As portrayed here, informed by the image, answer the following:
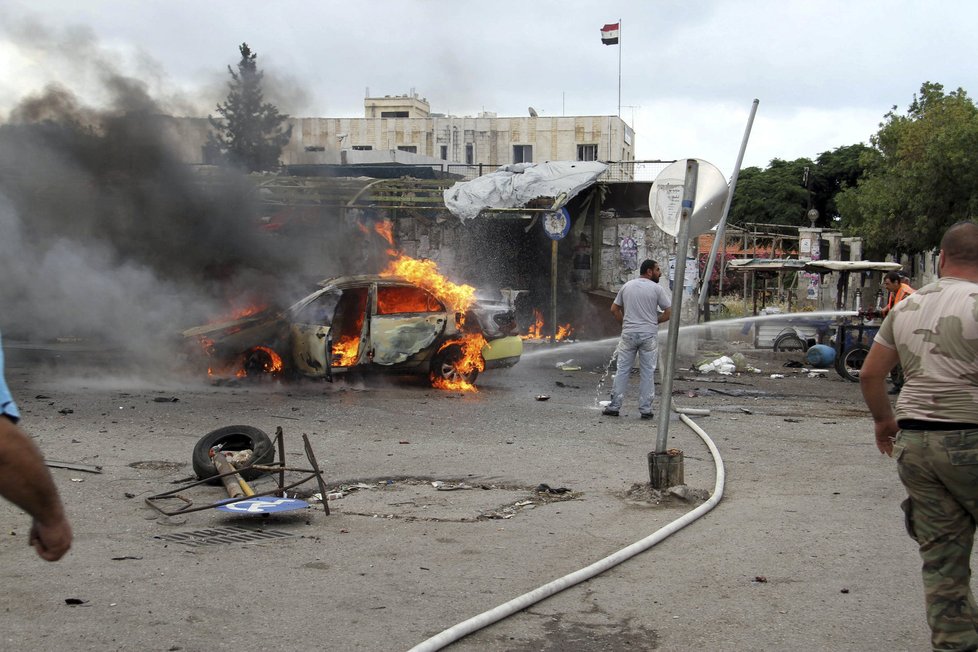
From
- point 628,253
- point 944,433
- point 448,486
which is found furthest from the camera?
point 628,253

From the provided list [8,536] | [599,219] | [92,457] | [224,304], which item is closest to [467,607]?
[8,536]

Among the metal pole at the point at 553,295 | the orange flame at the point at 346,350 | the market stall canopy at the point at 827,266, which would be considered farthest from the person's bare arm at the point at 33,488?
the market stall canopy at the point at 827,266

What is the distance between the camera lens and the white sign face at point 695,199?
22.4ft

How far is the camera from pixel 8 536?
554 cm

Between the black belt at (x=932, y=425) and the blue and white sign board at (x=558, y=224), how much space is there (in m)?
15.7

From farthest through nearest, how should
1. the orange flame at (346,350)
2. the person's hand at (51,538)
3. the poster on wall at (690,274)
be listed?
1. the poster on wall at (690,274)
2. the orange flame at (346,350)
3. the person's hand at (51,538)

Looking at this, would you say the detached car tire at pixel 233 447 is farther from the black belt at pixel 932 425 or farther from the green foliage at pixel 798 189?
the green foliage at pixel 798 189

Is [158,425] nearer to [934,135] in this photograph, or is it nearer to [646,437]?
[646,437]

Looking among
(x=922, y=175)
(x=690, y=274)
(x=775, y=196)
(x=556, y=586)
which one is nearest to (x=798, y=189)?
(x=775, y=196)

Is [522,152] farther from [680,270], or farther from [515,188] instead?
[680,270]

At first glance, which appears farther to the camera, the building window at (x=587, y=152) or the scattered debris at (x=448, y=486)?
the building window at (x=587, y=152)

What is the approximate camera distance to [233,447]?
7715mm

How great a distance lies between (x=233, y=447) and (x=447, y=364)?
5.59 m

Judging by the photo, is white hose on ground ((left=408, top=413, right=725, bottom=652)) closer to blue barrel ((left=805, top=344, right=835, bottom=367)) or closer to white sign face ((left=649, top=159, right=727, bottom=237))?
white sign face ((left=649, top=159, right=727, bottom=237))
